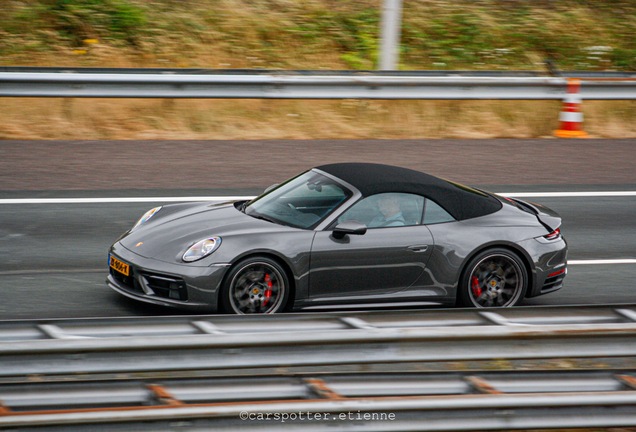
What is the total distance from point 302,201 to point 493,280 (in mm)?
1804

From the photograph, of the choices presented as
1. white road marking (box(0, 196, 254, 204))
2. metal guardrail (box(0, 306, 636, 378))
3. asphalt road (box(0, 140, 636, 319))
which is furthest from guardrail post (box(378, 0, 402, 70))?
metal guardrail (box(0, 306, 636, 378))

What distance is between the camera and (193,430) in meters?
4.62

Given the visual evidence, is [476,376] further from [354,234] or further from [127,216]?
[127,216]

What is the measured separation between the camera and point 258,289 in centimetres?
742

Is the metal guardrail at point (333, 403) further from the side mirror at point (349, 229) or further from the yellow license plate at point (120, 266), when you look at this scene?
the yellow license plate at point (120, 266)

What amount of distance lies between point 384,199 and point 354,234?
0.50 m

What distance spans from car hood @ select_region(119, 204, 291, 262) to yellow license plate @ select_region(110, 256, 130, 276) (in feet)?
0.47

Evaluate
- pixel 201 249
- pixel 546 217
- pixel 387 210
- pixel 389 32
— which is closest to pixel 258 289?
pixel 201 249

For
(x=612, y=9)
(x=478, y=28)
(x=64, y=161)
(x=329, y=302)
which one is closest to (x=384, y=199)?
(x=329, y=302)

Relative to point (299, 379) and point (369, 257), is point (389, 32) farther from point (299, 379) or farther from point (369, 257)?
point (299, 379)

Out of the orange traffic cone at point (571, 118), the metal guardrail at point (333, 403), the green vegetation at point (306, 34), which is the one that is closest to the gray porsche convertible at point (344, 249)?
the metal guardrail at point (333, 403)

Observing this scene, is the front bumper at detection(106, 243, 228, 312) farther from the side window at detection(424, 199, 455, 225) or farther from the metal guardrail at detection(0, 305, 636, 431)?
the side window at detection(424, 199, 455, 225)

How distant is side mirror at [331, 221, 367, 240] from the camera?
750 cm

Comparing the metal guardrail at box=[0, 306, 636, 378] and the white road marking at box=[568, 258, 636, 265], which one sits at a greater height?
the metal guardrail at box=[0, 306, 636, 378]
